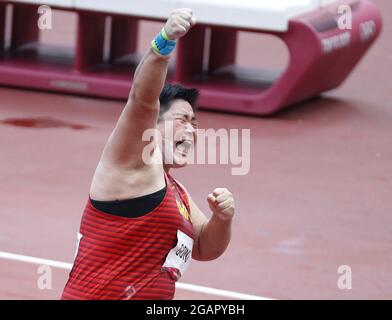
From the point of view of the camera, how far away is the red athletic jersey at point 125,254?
14.3ft

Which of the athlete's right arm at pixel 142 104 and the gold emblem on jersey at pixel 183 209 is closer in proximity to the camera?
the athlete's right arm at pixel 142 104

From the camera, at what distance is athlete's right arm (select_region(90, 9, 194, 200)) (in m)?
4.07

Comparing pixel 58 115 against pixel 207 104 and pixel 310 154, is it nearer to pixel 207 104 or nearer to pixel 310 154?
pixel 207 104

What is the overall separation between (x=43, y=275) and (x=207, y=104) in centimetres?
556

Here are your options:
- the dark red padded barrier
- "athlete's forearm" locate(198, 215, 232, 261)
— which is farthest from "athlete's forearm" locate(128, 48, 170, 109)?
the dark red padded barrier

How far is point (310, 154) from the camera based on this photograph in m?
11.3

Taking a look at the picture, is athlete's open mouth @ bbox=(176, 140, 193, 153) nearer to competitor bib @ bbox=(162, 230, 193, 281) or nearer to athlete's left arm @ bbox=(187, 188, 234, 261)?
athlete's left arm @ bbox=(187, 188, 234, 261)

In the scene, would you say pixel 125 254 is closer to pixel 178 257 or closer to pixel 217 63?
pixel 178 257

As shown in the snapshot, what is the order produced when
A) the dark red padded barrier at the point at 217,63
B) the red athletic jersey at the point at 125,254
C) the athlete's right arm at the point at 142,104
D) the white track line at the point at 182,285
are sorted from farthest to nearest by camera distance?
the dark red padded barrier at the point at 217,63 < the white track line at the point at 182,285 < the red athletic jersey at the point at 125,254 < the athlete's right arm at the point at 142,104

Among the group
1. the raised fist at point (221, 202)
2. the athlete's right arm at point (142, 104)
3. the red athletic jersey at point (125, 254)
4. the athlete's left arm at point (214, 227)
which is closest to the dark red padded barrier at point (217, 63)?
the athlete's left arm at point (214, 227)

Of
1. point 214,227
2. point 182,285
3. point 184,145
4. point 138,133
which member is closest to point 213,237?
point 214,227

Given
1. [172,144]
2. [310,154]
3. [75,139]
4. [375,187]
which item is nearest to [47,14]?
[75,139]

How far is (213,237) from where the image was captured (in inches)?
186

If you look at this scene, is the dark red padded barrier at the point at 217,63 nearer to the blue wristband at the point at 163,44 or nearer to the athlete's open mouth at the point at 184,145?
the athlete's open mouth at the point at 184,145
